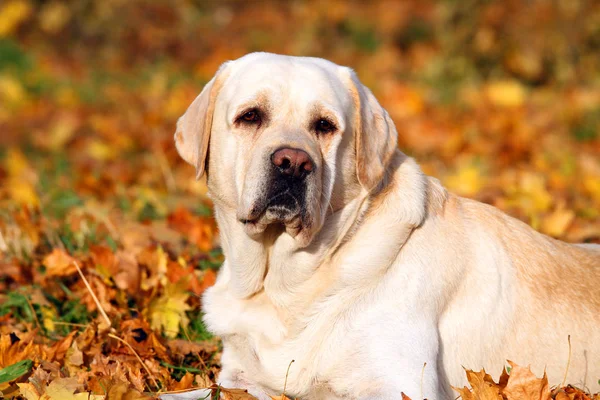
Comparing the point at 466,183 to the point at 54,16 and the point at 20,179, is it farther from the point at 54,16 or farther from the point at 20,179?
the point at 54,16

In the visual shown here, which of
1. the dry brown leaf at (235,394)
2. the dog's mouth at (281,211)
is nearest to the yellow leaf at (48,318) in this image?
the dry brown leaf at (235,394)

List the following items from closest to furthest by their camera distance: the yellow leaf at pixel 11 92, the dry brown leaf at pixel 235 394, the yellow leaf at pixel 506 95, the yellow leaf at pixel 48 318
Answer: the dry brown leaf at pixel 235 394 → the yellow leaf at pixel 48 318 → the yellow leaf at pixel 506 95 → the yellow leaf at pixel 11 92

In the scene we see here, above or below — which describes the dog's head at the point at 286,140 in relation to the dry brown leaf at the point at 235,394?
above

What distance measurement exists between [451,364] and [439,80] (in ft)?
27.8

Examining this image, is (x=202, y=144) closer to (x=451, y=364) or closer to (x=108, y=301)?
(x=108, y=301)

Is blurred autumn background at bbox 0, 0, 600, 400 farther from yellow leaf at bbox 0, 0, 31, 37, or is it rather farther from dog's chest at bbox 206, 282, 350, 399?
dog's chest at bbox 206, 282, 350, 399

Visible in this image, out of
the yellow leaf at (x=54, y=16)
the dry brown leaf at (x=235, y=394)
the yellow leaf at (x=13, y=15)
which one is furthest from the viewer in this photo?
the yellow leaf at (x=13, y=15)

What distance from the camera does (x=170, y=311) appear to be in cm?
414

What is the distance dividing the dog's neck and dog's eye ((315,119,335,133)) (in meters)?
0.32

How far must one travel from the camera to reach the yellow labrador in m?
3.22

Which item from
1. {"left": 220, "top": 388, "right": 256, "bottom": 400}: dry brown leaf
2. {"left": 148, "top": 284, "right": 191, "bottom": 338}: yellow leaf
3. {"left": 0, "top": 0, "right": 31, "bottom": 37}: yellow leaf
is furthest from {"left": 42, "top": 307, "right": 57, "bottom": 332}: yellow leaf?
{"left": 0, "top": 0, "right": 31, "bottom": 37}: yellow leaf

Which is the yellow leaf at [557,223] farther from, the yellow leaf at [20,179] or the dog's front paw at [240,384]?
the yellow leaf at [20,179]

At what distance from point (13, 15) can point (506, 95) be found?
881 cm

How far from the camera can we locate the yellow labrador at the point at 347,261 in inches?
127
